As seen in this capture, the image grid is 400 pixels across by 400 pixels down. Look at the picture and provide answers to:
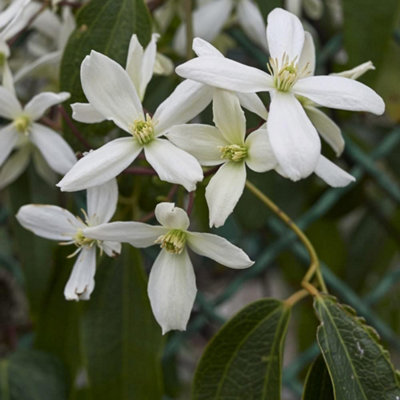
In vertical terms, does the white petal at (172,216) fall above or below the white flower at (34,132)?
below

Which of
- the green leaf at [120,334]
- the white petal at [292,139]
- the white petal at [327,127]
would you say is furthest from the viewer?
the green leaf at [120,334]

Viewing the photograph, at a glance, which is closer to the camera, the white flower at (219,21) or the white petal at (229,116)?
the white petal at (229,116)

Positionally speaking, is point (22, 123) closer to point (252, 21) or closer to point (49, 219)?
point (49, 219)

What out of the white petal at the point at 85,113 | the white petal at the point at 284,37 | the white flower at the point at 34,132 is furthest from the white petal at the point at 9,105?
the white petal at the point at 284,37

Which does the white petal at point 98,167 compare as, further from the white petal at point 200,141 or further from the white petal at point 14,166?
the white petal at point 14,166

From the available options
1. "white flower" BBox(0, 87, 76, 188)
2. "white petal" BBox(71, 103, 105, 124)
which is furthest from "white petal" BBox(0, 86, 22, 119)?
"white petal" BBox(71, 103, 105, 124)

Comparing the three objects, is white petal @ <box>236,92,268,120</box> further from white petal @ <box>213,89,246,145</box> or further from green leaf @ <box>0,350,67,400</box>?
green leaf @ <box>0,350,67,400</box>

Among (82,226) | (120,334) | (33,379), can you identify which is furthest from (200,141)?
(33,379)
